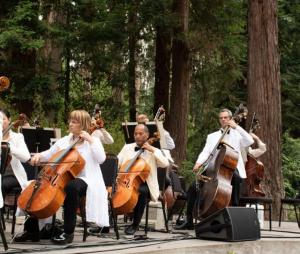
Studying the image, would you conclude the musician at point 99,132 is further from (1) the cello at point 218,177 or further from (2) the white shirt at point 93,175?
(1) the cello at point 218,177

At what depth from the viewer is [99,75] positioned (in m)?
17.8

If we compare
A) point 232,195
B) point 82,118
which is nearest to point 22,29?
point 232,195

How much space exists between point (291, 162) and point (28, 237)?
13192 mm

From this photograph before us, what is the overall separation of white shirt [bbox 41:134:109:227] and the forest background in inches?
235

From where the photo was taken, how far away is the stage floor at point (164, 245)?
7452 mm

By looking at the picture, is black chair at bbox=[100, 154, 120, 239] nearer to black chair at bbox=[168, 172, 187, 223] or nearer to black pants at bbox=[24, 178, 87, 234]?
black pants at bbox=[24, 178, 87, 234]

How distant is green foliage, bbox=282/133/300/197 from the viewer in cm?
1948

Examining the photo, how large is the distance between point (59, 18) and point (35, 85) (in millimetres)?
2826

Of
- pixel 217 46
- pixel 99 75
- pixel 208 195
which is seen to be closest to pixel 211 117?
pixel 217 46

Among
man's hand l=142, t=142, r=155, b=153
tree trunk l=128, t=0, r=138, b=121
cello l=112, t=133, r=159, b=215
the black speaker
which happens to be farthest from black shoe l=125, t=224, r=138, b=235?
tree trunk l=128, t=0, r=138, b=121

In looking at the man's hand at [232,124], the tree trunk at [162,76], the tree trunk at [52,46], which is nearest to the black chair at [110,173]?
the man's hand at [232,124]

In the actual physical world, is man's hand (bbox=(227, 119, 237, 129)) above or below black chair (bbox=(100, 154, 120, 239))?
above

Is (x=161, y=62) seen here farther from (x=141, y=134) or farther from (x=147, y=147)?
(x=147, y=147)

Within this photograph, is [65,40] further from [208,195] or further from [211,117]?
[208,195]
